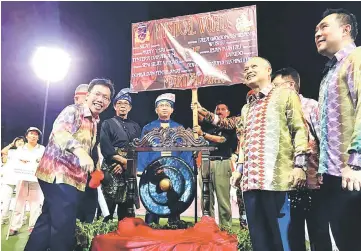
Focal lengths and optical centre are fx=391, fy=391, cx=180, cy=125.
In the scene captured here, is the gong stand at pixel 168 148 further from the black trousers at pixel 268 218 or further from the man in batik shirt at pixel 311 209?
the man in batik shirt at pixel 311 209

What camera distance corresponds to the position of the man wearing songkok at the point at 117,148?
2711mm

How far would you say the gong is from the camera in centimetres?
260

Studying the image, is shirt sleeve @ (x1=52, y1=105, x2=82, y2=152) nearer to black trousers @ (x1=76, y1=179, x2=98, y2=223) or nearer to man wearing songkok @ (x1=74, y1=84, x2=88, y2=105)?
man wearing songkok @ (x1=74, y1=84, x2=88, y2=105)

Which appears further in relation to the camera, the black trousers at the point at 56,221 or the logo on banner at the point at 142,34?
the logo on banner at the point at 142,34

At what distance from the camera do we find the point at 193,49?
2738 mm

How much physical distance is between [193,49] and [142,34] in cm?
41

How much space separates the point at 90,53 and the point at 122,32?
288mm

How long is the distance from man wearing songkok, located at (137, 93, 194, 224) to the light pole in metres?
0.77

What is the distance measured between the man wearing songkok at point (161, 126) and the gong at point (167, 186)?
0.11ft

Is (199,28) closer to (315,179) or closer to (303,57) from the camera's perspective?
(303,57)

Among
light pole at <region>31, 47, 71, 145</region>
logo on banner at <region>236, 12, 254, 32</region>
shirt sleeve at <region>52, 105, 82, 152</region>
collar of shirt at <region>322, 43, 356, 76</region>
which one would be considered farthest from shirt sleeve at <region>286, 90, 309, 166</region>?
light pole at <region>31, 47, 71, 145</region>

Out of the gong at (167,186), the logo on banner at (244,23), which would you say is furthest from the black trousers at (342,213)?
the logo on banner at (244,23)

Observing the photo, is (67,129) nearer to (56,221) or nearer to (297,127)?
(56,221)

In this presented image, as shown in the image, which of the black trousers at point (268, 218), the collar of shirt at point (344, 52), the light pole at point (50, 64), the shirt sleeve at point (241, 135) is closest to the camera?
the collar of shirt at point (344, 52)
